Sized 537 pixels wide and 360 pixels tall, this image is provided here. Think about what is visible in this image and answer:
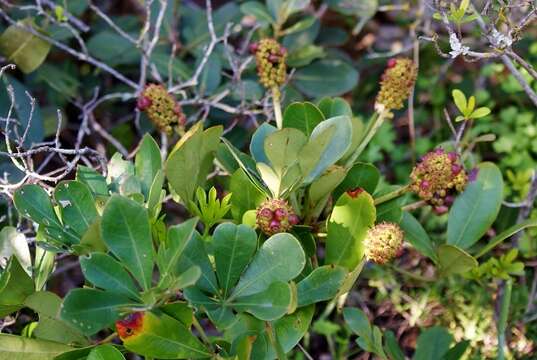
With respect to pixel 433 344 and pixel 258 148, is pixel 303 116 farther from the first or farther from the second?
pixel 433 344

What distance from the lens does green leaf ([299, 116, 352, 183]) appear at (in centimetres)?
113

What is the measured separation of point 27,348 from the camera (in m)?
1.11

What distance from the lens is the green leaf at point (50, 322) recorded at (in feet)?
3.68

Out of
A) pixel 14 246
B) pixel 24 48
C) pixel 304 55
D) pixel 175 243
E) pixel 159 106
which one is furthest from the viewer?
pixel 304 55

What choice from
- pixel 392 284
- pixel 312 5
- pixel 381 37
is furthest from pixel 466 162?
pixel 381 37

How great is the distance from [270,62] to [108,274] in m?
0.56

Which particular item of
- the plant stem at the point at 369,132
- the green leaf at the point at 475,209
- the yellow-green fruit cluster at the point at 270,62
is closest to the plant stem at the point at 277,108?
the yellow-green fruit cluster at the point at 270,62

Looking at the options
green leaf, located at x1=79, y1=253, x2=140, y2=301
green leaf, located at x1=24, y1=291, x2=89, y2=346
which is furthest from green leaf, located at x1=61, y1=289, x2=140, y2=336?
green leaf, located at x1=24, y1=291, x2=89, y2=346

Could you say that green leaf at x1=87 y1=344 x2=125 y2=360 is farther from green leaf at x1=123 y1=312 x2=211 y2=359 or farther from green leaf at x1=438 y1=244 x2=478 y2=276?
green leaf at x1=438 y1=244 x2=478 y2=276

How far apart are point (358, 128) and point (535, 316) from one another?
58 cm

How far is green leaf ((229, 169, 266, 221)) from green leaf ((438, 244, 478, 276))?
1.08 ft

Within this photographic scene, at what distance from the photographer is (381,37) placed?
8.50ft

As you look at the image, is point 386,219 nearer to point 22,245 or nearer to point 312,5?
point 22,245

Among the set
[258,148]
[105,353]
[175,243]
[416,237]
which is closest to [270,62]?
[258,148]
